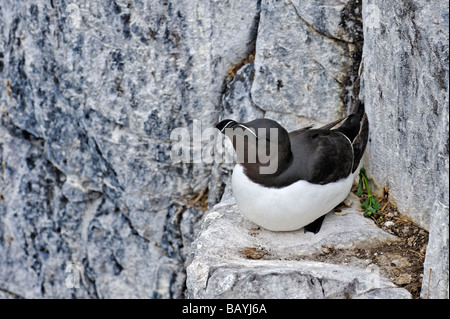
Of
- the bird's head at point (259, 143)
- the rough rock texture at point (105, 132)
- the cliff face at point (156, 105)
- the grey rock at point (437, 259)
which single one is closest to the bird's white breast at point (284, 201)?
the bird's head at point (259, 143)

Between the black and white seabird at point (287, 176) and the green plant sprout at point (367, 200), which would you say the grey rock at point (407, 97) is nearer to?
the green plant sprout at point (367, 200)

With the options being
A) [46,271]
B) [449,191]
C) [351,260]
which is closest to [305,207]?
[351,260]

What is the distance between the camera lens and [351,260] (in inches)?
141

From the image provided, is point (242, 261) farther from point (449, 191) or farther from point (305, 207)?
point (449, 191)

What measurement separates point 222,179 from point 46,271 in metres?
2.11

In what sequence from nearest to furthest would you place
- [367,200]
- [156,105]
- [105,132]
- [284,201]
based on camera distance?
[284,201] < [367,200] < [156,105] < [105,132]

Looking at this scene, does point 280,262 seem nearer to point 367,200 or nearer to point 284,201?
point 284,201

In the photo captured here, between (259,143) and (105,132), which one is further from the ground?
(259,143)

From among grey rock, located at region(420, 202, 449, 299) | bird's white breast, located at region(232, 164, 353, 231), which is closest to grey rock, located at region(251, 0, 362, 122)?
bird's white breast, located at region(232, 164, 353, 231)

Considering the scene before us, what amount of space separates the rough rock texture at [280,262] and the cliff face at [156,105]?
422mm

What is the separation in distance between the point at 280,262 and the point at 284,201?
1.09ft

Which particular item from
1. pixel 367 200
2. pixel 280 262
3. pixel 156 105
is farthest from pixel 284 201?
pixel 156 105

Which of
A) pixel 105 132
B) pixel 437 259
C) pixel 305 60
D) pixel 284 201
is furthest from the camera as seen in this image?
pixel 105 132

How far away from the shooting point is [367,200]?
411 centimetres
